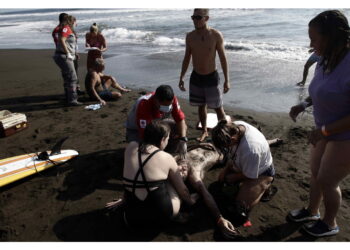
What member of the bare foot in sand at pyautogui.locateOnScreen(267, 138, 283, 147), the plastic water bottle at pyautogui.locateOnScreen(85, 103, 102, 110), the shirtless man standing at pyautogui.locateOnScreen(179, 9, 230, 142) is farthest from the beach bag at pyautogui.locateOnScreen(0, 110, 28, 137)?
the bare foot in sand at pyautogui.locateOnScreen(267, 138, 283, 147)

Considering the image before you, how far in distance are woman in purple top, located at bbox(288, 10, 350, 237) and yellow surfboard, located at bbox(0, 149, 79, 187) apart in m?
3.47

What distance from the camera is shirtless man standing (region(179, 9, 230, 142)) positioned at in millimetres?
4930

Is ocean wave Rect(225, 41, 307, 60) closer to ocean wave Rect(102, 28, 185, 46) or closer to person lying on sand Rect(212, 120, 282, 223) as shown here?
ocean wave Rect(102, 28, 185, 46)

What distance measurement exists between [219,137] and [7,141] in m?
4.20

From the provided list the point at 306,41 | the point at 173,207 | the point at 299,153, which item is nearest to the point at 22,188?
the point at 173,207

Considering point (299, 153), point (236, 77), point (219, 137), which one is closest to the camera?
point (219, 137)

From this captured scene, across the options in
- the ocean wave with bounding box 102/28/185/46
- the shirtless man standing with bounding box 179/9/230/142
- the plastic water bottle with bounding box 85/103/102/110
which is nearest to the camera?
the shirtless man standing with bounding box 179/9/230/142

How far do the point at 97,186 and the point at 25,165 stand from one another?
3.79 ft

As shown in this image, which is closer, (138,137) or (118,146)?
(138,137)

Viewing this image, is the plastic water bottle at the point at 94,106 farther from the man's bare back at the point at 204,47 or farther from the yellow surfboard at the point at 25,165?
the man's bare back at the point at 204,47

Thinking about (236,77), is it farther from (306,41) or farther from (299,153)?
(306,41)

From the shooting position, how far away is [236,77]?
875 cm

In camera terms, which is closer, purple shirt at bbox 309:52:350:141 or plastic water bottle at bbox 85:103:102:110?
purple shirt at bbox 309:52:350:141

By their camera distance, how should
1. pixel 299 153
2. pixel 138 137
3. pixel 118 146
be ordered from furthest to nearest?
pixel 118 146, pixel 299 153, pixel 138 137
